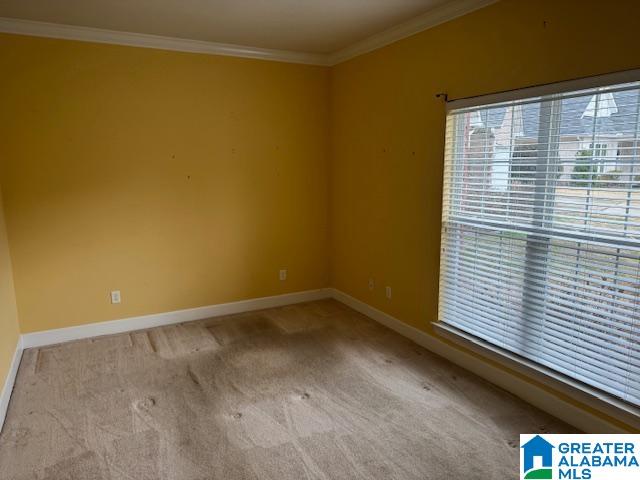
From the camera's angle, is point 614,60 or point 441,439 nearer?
point 614,60

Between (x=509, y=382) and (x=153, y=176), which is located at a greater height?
(x=153, y=176)

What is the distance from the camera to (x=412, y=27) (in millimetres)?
3461

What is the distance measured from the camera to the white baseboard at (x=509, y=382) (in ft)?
8.14

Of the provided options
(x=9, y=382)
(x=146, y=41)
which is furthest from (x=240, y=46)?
(x=9, y=382)

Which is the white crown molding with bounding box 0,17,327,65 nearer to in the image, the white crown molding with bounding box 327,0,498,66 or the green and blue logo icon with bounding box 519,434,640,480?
the white crown molding with bounding box 327,0,498,66

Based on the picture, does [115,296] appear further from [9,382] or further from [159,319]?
[9,382]

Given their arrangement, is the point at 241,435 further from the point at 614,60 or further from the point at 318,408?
the point at 614,60

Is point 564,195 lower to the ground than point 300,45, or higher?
lower

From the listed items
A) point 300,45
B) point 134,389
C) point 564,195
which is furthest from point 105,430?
point 300,45

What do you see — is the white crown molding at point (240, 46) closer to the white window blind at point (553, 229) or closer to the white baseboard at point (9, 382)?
the white window blind at point (553, 229)

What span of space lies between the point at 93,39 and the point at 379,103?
2.44m

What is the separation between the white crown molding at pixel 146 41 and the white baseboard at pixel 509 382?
8.67 feet

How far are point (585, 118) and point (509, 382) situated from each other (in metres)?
1.69

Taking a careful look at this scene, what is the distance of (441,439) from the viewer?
2482mm
